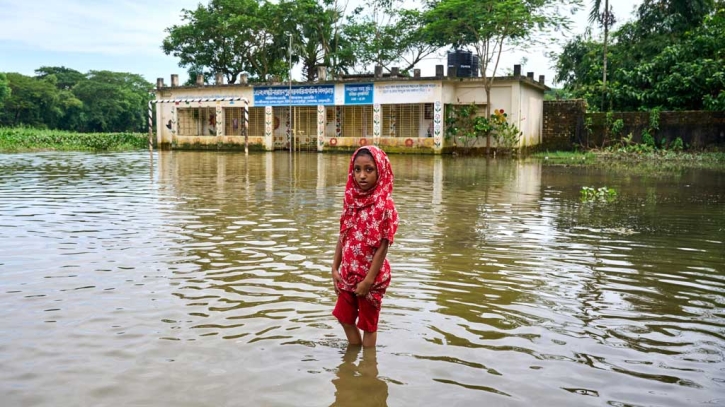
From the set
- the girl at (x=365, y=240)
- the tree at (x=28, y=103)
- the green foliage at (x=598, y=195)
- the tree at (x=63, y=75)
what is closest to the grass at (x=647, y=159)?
the green foliage at (x=598, y=195)

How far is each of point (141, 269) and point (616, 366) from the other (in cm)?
408

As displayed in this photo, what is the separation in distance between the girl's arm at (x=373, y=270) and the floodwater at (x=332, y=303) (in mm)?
439

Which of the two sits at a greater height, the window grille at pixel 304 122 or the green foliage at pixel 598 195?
the window grille at pixel 304 122

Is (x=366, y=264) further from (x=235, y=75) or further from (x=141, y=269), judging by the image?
(x=235, y=75)

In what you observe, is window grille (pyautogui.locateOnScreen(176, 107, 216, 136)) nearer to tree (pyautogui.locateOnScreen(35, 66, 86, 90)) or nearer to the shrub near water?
the shrub near water

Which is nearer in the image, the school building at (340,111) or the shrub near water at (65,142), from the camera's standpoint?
the school building at (340,111)

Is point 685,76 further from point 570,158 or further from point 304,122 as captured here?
point 304,122

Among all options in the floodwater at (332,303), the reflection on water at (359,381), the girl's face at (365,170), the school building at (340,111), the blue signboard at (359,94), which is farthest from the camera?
the blue signboard at (359,94)

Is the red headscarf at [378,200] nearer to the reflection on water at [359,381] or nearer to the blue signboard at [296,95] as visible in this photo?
the reflection on water at [359,381]

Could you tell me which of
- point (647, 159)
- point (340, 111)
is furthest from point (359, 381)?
point (340, 111)

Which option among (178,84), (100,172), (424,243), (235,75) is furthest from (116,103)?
(424,243)

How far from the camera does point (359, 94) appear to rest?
3133 centimetres

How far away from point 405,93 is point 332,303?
25988 mm

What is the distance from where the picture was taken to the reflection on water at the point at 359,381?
10.5ft
